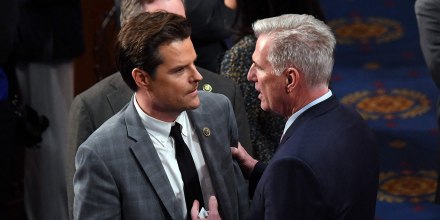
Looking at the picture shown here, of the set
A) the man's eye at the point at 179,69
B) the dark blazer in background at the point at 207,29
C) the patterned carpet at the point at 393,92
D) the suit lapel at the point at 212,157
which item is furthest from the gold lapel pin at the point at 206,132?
the patterned carpet at the point at 393,92

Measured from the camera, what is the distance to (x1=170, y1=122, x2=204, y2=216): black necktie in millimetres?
2426

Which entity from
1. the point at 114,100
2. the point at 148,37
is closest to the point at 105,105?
the point at 114,100

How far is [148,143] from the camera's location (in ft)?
7.82

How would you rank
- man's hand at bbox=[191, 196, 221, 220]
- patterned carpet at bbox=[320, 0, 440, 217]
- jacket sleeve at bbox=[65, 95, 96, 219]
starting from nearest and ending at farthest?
man's hand at bbox=[191, 196, 221, 220] → jacket sleeve at bbox=[65, 95, 96, 219] → patterned carpet at bbox=[320, 0, 440, 217]

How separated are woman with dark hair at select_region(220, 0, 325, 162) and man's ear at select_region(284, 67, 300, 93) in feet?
2.07

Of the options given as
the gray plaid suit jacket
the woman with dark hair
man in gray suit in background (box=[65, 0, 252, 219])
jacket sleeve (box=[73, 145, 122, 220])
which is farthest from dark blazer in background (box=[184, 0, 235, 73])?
jacket sleeve (box=[73, 145, 122, 220])

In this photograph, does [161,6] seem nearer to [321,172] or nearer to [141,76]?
[141,76]

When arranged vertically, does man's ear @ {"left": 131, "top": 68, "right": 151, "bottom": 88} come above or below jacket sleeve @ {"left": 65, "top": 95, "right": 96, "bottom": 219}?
above

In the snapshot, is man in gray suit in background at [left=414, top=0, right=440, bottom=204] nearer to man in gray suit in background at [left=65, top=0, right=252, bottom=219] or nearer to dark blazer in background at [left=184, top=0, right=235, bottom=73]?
dark blazer in background at [left=184, top=0, right=235, bottom=73]

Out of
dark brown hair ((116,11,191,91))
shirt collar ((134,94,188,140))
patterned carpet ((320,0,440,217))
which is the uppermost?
dark brown hair ((116,11,191,91))

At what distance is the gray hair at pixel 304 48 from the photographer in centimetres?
243

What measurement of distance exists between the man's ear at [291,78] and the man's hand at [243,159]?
0.33 metres

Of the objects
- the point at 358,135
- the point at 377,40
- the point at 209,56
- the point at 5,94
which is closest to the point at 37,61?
the point at 5,94

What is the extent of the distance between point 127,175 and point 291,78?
547 millimetres
